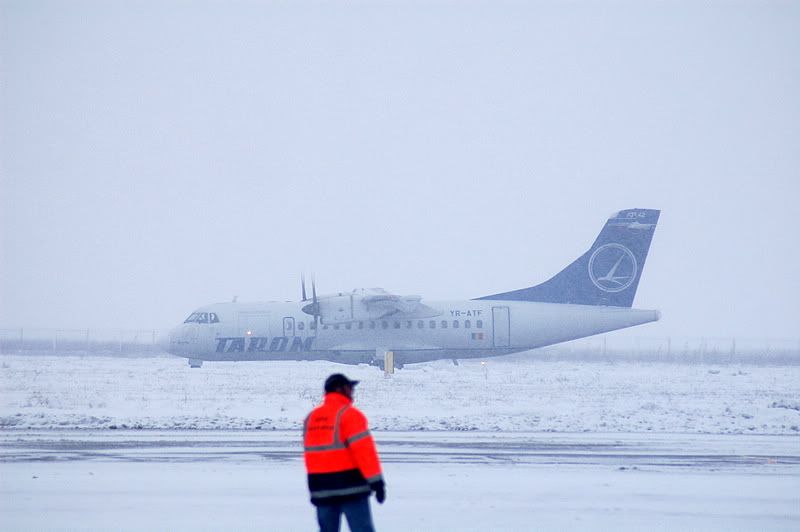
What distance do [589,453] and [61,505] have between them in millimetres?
8734

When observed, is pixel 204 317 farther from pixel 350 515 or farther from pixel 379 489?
pixel 379 489

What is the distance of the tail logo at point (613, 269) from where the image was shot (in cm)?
3916

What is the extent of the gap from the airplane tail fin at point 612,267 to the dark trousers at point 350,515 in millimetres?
32531

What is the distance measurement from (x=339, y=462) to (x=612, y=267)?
32856 mm

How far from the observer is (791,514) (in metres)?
10.5

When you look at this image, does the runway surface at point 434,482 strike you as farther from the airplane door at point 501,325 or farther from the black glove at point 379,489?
the airplane door at point 501,325

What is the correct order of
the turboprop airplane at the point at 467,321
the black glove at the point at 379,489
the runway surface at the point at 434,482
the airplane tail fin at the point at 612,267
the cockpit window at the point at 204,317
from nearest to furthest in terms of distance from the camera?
the black glove at the point at 379,489 → the runway surface at the point at 434,482 → the turboprop airplane at the point at 467,321 → the airplane tail fin at the point at 612,267 → the cockpit window at the point at 204,317

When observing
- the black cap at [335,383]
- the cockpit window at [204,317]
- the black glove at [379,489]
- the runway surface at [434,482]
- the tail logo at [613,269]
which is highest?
the tail logo at [613,269]

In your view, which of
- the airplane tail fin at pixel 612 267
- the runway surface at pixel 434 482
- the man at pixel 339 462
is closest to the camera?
the man at pixel 339 462

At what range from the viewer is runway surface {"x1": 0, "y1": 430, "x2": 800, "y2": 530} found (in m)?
10.2

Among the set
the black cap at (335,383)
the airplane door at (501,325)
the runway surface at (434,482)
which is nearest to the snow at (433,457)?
the runway surface at (434,482)

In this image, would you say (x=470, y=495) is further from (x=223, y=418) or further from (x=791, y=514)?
(x=223, y=418)

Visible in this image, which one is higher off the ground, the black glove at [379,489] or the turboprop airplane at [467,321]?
the turboprop airplane at [467,321]

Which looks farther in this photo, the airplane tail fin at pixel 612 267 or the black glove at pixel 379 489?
the airplane tail fin at pixel 612 267
